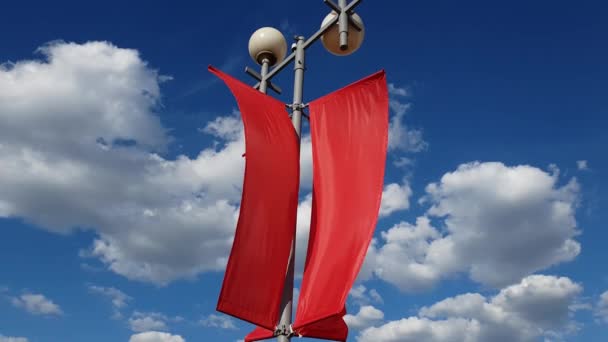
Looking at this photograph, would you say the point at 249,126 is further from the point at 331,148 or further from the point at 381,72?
the point at 381,72

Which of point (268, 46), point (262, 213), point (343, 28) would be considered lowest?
point (262, 213)

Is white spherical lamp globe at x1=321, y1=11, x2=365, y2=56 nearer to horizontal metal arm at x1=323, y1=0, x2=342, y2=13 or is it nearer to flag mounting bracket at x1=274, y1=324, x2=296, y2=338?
horizontal metal arm at x1=323, y1=0, x2=342, y2=13

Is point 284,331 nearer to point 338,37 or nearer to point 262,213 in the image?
Answer: point 262,213

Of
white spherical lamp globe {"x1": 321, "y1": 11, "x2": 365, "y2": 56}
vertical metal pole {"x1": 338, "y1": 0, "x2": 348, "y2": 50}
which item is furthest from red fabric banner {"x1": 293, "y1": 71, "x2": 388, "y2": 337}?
white spherical lamp globe {"x1": 321, "y1": 11, "x2": 365, "y2": 56}

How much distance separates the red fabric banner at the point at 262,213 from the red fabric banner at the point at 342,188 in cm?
30

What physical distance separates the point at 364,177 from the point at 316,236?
92cm

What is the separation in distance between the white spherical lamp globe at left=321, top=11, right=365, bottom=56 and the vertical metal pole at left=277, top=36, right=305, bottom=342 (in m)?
0.38

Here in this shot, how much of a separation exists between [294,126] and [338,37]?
161cm

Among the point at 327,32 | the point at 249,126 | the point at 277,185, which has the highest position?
the point at 327,32

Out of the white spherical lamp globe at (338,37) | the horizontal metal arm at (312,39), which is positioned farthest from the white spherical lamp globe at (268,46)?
Answer: the white spherical lamp globe at (338,37)

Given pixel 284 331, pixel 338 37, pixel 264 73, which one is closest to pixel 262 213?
pixel 284 331

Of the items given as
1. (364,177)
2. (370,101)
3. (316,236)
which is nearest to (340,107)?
(370,101)

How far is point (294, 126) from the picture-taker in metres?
7.90

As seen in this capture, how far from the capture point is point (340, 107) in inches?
313
